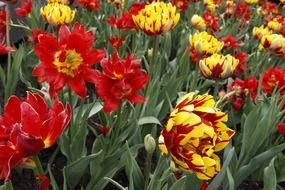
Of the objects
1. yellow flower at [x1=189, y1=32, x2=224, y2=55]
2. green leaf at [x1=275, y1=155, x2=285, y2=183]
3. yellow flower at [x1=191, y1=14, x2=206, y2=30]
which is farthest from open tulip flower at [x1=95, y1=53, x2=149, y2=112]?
Result: yellow flower at [x1=191, y1=14, x2=206, y2=30]

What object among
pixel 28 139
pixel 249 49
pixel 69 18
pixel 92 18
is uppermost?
pixel 28 139

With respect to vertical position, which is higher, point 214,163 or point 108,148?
point 214,163

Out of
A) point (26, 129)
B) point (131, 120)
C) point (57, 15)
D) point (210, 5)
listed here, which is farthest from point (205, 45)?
point (210, 5)

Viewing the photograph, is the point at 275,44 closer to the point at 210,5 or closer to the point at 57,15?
the point at 57,15

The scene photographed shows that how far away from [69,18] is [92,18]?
1.20 meters

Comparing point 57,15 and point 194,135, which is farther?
point 57,15

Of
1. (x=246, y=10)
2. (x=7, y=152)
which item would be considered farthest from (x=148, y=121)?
(x=246, y=10)

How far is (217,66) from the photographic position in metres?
1.42

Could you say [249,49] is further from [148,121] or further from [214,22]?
[148,121]

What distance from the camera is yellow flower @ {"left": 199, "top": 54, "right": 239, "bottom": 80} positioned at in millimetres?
1412

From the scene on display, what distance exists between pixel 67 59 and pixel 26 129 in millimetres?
383

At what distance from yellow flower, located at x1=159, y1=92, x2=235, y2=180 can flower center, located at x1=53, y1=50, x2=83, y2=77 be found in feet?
1.26

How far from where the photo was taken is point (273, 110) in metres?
1.45

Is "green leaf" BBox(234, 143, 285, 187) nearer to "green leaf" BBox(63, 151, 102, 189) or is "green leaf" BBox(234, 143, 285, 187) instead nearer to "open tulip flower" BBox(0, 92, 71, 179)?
"green leaf" BBox(63, 151, 102, 189)
